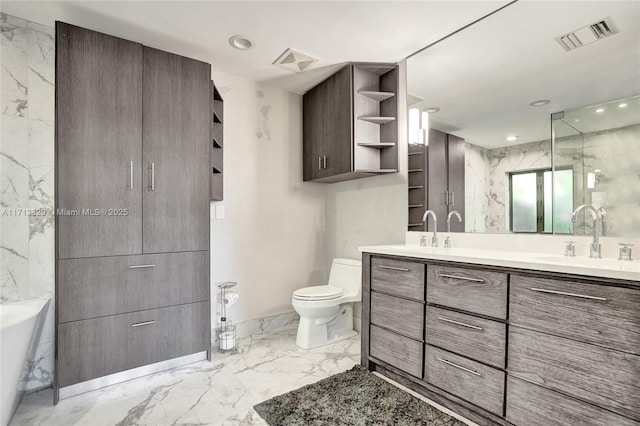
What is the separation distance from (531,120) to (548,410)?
1.59m

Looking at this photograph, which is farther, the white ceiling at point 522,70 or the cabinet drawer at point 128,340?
the cabinet drawer at point 128,340

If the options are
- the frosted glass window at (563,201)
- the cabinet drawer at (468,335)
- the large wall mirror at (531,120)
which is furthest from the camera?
the frosted glass window at (563,201)

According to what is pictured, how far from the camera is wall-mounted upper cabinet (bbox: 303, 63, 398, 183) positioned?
8.63ft

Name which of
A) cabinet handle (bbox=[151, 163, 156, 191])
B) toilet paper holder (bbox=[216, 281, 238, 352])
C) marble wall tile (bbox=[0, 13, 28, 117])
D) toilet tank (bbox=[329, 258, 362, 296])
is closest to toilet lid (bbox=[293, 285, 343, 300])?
toilet tank (bbox=[329, 258, 362, 296])

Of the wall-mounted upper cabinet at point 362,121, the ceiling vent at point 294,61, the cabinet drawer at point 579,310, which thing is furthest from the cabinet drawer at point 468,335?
the ceiling vent at point 294,61

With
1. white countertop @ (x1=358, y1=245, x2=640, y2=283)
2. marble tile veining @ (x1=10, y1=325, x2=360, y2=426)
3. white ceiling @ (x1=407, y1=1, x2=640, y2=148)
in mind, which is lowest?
marble tile veining @ (x1=10, y1=325, x2=360, y2=426)

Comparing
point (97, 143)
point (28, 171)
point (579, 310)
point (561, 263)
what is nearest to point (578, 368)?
point (579, 310)

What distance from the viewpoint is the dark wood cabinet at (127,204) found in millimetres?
1901

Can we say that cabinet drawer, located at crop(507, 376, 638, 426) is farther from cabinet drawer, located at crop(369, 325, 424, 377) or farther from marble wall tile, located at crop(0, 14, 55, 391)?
marble wall tile, located at crop(0, 14, 55, 391)

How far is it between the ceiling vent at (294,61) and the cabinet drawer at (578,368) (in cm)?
231

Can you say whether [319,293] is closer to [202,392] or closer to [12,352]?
[202,392]

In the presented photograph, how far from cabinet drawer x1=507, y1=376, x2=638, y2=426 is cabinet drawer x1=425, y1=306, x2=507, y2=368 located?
13 centimetres

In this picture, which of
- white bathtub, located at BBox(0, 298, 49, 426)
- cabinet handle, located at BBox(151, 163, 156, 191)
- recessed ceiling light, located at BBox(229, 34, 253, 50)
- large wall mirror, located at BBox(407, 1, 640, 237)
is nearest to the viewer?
white bathtub, located at BBox(0, 298, 49, 426)

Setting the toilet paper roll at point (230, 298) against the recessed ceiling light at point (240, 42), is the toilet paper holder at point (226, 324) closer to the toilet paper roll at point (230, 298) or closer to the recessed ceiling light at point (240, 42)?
the toilet paper roll at point (230, 298)
